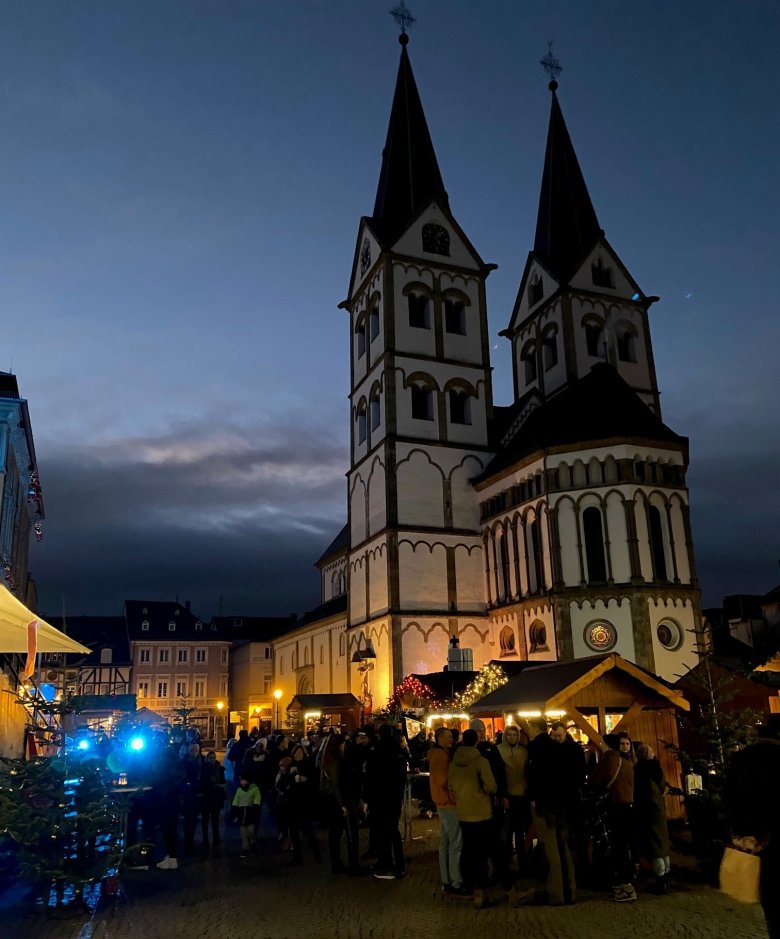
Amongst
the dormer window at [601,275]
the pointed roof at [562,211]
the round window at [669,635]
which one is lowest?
the round window at [669,635]

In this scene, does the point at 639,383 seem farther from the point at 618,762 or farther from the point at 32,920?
the point at 32,920

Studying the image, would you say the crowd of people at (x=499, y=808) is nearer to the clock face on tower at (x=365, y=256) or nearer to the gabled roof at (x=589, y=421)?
the gabled roof at (x=589, y=421)

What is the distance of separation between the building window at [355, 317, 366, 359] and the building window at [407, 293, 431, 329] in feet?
10.2

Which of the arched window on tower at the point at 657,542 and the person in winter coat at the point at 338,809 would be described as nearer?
the person in winter coat at the point at 338,809

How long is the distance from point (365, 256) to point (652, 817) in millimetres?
35972

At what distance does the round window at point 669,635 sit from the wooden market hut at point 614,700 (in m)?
14.1

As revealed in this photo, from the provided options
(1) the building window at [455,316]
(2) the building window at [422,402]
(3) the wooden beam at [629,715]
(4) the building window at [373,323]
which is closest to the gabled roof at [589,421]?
(2) the building window at [422,402]

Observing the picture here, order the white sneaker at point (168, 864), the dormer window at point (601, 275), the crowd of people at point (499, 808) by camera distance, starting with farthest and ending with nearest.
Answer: the dormer window at point (601, 275), the white sneaker at point (168, 864), the crowd of people at point (499, 808)

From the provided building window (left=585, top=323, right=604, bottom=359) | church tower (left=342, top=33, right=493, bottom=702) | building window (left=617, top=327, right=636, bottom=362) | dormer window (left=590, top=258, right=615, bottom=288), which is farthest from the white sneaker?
dormer window (left=590, top=258, right=615, bottom=288)

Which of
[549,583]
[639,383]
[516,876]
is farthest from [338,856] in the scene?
[639,383]

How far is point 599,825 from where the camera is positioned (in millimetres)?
9977

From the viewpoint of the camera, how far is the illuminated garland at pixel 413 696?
26.2m

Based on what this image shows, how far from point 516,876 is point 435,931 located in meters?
2.84

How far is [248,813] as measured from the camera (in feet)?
45.5
